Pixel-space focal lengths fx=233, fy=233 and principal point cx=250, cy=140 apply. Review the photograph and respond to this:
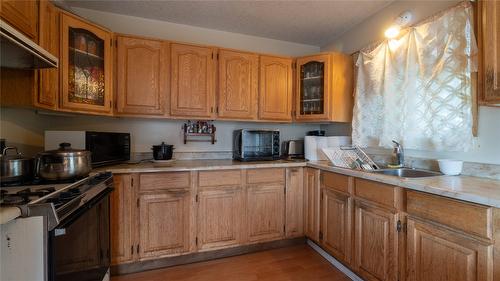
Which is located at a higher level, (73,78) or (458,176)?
(73,78)

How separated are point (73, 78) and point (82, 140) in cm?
52

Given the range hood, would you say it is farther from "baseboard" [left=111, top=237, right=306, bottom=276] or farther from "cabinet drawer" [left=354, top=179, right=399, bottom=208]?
"cabinet drawer" [left=354, top=179, right=399, bottom=208]

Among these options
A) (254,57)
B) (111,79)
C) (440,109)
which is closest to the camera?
(440,109)

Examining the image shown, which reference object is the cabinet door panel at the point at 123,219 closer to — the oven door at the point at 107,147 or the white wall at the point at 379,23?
the oven door at the point at 107,147

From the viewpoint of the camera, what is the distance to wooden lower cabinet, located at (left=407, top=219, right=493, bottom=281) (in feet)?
3.60

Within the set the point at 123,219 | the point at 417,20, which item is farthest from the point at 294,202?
the point at 417,20

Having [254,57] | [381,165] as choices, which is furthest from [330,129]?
[254,57]

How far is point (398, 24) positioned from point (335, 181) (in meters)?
1.48

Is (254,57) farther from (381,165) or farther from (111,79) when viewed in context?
(381,165)

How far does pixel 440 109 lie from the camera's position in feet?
5.68

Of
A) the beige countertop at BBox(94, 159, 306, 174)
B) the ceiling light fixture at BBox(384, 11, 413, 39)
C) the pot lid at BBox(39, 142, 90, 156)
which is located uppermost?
the ceiling light fixture at BBox(384, 11, 413, 39)

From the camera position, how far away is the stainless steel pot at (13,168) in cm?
127

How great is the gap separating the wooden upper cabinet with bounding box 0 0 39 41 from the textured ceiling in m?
0.93

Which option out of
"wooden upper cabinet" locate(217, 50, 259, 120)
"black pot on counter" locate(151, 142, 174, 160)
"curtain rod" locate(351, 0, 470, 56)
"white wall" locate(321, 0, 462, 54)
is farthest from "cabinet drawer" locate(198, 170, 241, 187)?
"white wall" locate(321, 0, 462, 54)
